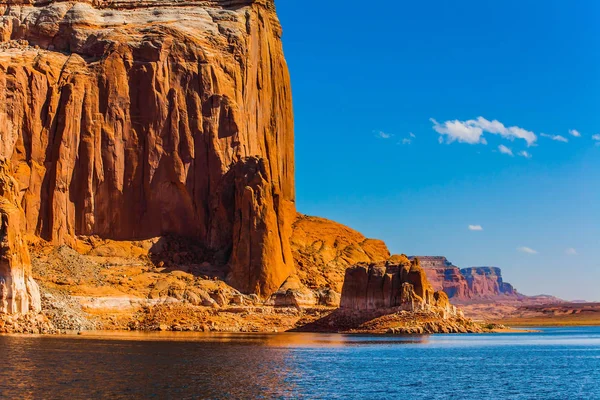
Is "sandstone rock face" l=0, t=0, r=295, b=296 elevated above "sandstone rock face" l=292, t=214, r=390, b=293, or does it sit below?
above

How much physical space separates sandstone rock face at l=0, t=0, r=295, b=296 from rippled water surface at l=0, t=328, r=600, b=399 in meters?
50.4

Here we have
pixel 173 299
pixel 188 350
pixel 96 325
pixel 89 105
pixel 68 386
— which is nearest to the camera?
→ pixel 68 386

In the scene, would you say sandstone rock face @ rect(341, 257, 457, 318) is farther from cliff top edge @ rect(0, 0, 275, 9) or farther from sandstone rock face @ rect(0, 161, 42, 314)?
cliff top edge @ rect(0, 0, 275, 9)

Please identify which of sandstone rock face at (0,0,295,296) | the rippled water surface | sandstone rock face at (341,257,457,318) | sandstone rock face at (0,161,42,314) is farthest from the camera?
sandstone rock face at (0,0,295,296)

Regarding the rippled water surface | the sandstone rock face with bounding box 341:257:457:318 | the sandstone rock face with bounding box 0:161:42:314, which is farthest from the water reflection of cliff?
the sandstone rock face with bounding box 341:257:457:318

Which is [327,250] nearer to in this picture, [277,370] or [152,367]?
[277,370]

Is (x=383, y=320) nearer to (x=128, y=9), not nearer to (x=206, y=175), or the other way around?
(x=206, y=175)

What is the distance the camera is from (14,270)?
94000 mm

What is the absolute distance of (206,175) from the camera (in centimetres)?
15388

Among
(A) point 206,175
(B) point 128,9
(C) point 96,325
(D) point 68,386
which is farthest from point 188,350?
(B) point 128,9

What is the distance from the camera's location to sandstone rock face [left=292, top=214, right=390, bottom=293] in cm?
15350

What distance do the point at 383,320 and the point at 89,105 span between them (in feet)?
198

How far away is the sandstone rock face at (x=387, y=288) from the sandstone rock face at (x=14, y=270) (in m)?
41.8

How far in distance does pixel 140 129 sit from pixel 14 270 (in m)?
62.7
